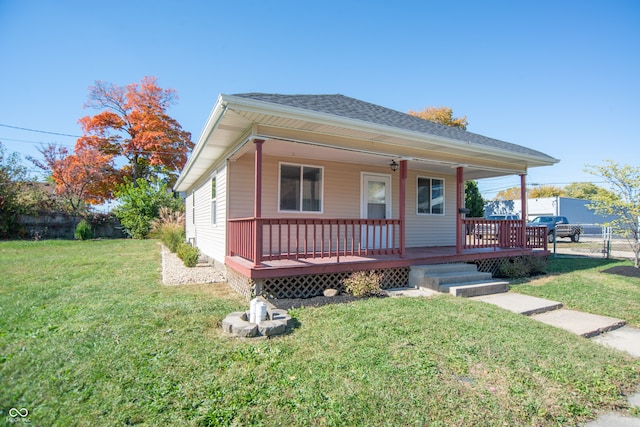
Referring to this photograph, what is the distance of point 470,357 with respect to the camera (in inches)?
127

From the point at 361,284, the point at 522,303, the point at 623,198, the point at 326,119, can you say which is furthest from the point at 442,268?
the point at 623,198

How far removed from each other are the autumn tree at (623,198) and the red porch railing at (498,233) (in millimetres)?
1907

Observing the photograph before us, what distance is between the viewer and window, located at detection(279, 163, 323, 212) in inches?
296

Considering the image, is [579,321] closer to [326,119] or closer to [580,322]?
[580,322]

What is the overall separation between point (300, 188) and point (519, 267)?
5664mm

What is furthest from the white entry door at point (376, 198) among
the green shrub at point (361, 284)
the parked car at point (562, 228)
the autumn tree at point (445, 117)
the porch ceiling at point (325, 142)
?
the autumn tree at point (445, 117)

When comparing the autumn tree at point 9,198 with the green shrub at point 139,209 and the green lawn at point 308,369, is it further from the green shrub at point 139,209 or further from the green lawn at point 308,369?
the green lawn at point 308,369

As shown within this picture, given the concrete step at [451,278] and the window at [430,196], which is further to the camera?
the window at [430,196]

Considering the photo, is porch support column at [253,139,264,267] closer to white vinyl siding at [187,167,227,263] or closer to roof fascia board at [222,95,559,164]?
roof fascia board at [222,95,559,164]

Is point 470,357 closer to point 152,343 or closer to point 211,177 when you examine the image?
point 152,343

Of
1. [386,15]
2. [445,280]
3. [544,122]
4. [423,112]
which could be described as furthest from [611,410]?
[423,112]

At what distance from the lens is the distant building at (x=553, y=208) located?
1064 inches

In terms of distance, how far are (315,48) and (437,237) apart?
872 cm

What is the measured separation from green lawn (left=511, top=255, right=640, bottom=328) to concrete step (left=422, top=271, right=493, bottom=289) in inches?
26.8
